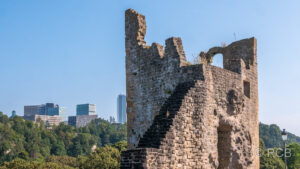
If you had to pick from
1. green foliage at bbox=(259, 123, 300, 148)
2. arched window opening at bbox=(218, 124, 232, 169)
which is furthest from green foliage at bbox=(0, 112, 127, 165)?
arched window opening at bbox=(218, 124, 232, 169)

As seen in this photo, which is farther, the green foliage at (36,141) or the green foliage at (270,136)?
the green foliage at (270,136)

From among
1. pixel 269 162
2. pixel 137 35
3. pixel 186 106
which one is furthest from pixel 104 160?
pixel 186 106

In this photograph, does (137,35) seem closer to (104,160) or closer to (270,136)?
(104,160)

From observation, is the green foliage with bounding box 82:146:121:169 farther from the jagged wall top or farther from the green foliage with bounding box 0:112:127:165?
the green foliage with bounding box 0:112:127:165

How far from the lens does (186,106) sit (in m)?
10.6

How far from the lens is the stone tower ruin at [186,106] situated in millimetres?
9945

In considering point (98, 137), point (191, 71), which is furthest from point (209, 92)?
point (98, 137)

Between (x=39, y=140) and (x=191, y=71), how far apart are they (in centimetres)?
13457

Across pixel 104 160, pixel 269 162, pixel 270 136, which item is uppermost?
pixel 104 160

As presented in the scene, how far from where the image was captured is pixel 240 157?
43.2ft

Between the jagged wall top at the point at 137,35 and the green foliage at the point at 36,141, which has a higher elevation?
the jagged wall top at the point at 137,35

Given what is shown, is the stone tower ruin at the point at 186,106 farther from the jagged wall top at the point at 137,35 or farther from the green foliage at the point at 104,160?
the green foliage at the point at 104,160

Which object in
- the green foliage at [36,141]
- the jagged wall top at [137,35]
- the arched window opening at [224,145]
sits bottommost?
the green foliage at [36,141]

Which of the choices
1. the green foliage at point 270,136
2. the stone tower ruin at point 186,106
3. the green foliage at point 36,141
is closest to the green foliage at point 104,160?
the stone tower ruin at point 186,106
